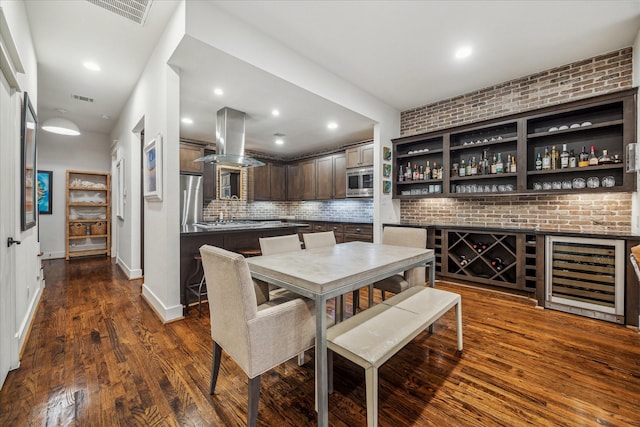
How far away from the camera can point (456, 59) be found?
3170 millimetres

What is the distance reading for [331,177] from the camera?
6059mm

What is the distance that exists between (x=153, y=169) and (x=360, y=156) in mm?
3648

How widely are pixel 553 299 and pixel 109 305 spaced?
5.19 m

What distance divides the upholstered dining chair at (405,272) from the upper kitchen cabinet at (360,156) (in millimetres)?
2341

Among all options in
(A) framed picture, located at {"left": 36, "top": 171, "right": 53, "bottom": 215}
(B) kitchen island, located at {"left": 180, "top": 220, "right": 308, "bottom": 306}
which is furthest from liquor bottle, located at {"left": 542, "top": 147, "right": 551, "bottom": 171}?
(A) framed picture, located at {"left": 36, "top": 171, "right": 53, "bottom": 215}

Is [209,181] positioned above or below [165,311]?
above

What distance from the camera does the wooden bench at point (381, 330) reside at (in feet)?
4.10

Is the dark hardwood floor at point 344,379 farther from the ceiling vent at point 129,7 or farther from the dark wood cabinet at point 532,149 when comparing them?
the ceiling vent at point 129,7

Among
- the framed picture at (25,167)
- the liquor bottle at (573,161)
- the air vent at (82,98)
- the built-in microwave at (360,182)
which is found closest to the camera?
the framed picture at (25,167)

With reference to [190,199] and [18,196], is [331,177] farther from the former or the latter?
[18,196]

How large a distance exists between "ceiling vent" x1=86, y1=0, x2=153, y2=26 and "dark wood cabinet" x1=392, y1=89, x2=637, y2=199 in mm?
3752

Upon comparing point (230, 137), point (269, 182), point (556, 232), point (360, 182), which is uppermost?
point (230, 137)

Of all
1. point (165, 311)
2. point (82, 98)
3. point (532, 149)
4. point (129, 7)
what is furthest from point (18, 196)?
point (532, 149)

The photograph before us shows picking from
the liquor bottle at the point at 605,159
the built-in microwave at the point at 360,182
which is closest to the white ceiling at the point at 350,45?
the liquor bottle at the point at 605,159
